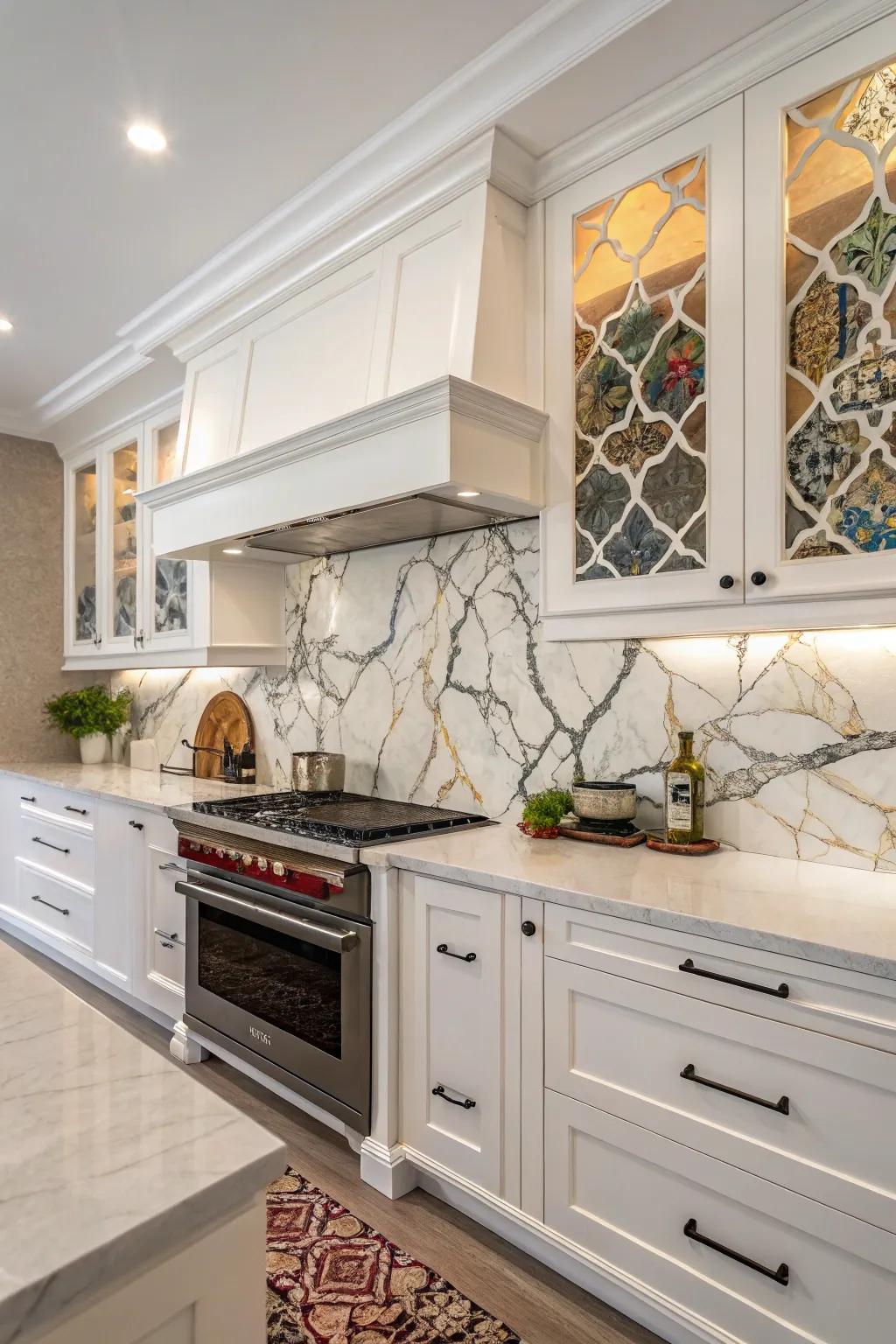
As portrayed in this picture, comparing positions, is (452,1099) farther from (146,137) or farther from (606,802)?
(146,137)

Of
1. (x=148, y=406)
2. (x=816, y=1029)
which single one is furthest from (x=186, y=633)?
(x=816, y=1029)

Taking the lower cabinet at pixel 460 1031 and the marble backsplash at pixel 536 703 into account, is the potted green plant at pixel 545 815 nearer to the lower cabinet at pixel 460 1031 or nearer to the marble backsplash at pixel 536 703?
the marble backsplash at pixel 536 703

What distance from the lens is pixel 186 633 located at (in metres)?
3.63

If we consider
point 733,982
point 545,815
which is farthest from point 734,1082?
point 545,815

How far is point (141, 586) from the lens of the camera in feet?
13.2

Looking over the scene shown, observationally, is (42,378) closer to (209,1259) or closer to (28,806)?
(28,806)

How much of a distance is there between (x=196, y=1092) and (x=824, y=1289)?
1221 millimetres

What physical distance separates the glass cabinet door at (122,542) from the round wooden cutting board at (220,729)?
1.88 ft

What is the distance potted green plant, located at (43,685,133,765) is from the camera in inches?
177

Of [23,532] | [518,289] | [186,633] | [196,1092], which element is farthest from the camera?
[23,532]

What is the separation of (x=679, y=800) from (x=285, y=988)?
127 cm

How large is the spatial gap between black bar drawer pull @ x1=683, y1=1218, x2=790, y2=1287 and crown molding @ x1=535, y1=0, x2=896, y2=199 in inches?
93.5

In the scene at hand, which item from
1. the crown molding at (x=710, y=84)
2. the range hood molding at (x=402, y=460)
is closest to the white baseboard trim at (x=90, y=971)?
the range hood molding at (x=402, y=460)

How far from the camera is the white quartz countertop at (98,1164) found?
0.55 m
